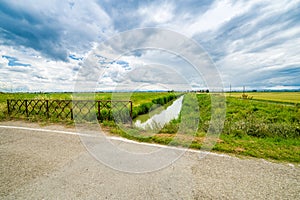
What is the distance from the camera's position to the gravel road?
7.57ft

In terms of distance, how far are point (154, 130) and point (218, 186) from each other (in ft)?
11.4

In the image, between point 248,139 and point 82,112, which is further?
point 82,112

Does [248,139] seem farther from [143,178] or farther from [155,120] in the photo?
[155,120]

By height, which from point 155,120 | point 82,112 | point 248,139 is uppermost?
point 82,112

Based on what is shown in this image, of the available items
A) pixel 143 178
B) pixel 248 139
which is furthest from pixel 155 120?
pixel 143 178

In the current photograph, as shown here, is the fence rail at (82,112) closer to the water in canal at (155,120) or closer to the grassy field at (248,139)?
the water in canal at (155,120)

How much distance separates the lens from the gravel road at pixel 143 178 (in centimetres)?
231

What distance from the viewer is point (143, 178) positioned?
8.93ft

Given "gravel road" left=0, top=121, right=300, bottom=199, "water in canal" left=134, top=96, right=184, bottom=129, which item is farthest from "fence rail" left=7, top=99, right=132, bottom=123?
"gravel road" left=0, top=121, right=300, bottom=199

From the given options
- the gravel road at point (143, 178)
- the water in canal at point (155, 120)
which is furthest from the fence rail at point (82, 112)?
the gravel road at point (143, 178)

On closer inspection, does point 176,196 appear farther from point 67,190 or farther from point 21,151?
point 21,151

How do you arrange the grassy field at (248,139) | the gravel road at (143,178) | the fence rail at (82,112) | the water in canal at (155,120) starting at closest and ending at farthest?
the gravel road at (143,178), the grassy field at (248,139), the water in canal at (155,120), the fence rail at (82,112)

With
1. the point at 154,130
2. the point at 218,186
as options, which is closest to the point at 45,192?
the point at 218,186

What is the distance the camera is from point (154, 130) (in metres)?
5.79
